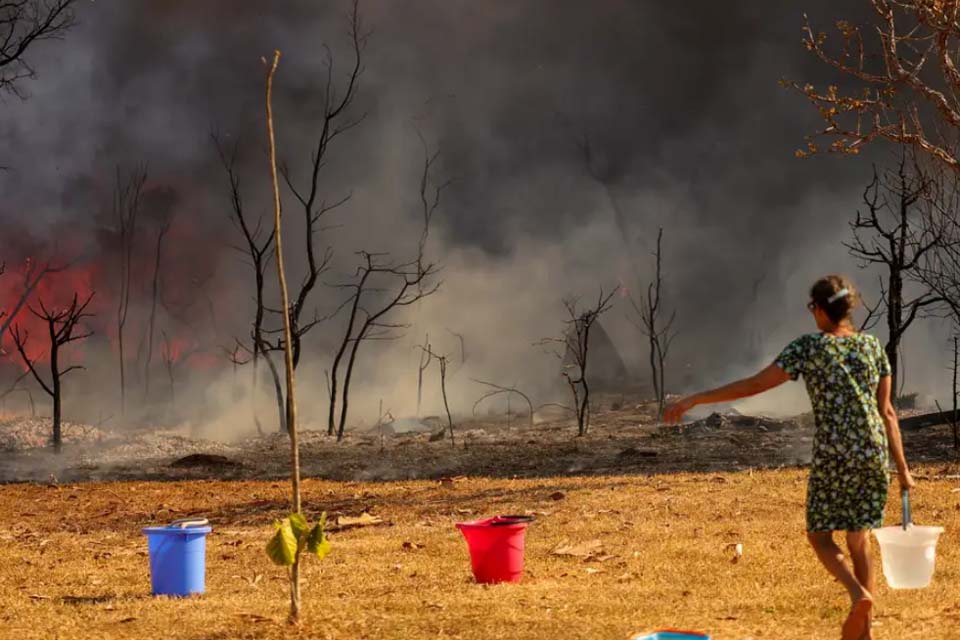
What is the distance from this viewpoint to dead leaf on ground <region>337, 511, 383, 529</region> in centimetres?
1070

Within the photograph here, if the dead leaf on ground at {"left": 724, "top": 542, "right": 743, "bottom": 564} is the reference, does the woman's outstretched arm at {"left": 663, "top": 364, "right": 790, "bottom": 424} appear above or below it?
above

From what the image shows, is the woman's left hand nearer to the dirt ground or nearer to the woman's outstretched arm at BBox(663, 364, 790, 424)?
the woman's outstretched arm at BBox(663, 364, 790, 424)

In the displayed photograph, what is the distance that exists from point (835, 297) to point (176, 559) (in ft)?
14.1

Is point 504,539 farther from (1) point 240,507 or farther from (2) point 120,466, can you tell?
(2) point 120,466

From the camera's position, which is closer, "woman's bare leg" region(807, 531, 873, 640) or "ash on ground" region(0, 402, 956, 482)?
"woman's bare leg" region(807, 531, 873, 640)

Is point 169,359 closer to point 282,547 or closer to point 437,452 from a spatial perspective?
point 437,452

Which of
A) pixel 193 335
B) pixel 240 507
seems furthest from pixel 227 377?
pixel 240 507

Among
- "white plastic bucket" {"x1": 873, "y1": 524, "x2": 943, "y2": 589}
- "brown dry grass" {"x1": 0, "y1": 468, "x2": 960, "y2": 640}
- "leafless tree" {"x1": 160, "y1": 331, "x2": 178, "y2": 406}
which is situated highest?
"leafless tree" {"x1": 160, "y1": 331, "x2": 178, "y2": 406}

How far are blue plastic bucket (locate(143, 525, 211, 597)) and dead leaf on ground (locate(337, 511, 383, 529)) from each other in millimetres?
3608

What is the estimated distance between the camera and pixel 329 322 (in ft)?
104

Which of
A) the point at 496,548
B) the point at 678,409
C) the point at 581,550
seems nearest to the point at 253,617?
the point at 496,548

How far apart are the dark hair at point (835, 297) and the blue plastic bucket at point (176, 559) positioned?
402cm

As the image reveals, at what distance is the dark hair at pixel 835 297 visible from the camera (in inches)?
194

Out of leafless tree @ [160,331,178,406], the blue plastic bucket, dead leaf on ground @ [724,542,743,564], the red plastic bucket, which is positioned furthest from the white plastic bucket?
leafless tree @ [160,331,178,406]
